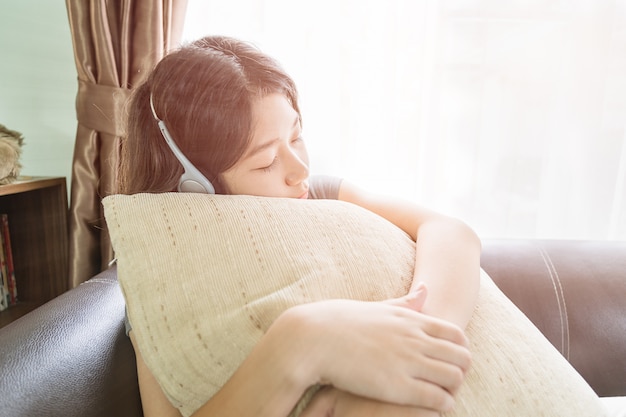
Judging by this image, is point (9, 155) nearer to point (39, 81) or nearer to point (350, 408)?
point (39, 81)

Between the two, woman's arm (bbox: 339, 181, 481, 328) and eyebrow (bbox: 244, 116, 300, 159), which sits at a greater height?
eyebrow (bbox: 244, 116, 300, 159)

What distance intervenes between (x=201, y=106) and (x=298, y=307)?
39cm

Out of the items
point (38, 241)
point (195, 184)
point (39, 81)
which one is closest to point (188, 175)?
point (195, 184)

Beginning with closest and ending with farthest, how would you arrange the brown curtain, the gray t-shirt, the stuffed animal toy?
the gray t-shirt
the stuffed animal toy
the brown curtain

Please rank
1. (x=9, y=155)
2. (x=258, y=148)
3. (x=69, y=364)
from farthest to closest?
(x=9, y=155) < (x=258, y=148) < (x=69, y=364)

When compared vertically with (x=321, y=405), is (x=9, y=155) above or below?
above

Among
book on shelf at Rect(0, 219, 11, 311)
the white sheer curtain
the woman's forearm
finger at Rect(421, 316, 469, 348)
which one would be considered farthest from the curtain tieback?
finger at Rect(421, 316, 469, 348)

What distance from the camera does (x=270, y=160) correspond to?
27.8 inches

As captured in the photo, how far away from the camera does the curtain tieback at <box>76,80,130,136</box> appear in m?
1.44

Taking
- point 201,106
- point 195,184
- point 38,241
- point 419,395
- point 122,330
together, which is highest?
point 201,106

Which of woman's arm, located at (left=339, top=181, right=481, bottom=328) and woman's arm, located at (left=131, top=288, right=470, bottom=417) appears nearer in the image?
woman's arm, located at (left=131, top=288, right=470, bottom=417)

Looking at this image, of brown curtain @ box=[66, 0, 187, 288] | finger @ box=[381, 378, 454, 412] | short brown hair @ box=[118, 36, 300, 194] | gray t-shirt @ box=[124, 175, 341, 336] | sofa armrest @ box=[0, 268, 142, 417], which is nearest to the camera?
finger @ box=[381, 378, 454, 412]

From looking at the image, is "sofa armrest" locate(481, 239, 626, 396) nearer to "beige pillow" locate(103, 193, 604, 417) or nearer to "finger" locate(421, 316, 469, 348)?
"beige pillow" locate(103, 193, 604, 417)

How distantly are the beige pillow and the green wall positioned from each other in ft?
4.52
